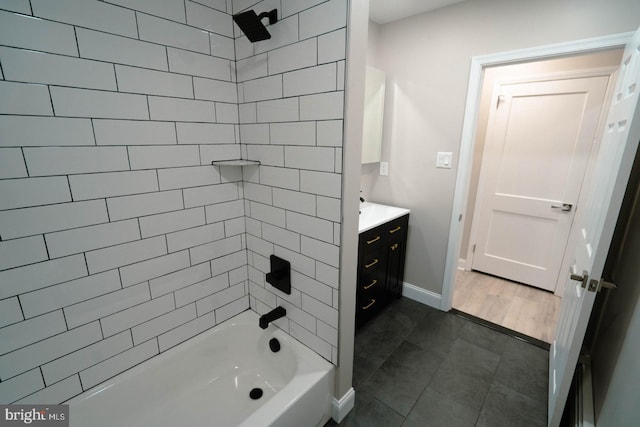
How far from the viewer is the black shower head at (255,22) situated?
1.13 meters

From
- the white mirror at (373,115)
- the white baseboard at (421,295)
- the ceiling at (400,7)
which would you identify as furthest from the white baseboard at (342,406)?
the ceiling at (400,7)

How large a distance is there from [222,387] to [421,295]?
1.81 metres

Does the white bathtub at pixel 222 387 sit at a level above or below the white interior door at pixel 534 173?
below

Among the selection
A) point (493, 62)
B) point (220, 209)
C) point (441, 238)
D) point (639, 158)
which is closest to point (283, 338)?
point (220, 209)

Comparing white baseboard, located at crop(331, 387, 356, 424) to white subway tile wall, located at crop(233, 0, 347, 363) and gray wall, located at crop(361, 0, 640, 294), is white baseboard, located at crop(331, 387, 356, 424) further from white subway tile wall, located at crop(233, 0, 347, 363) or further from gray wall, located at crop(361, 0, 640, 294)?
gray wall, located at crop(361, 0, 640, 294)

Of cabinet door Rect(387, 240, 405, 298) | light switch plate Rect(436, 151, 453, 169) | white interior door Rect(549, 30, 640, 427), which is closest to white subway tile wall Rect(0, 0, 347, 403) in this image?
white interior door Rect(549, 30, 640, 427)

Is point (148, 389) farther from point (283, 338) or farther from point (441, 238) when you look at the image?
point (441, 238)

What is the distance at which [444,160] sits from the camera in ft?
7.18

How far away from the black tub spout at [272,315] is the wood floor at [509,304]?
1774mm

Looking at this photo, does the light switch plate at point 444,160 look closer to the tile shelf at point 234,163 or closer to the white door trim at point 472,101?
the white door trim at point 472,101

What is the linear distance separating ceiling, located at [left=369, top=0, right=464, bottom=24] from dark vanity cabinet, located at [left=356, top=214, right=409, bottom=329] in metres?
1.61

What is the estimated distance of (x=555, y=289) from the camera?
2.70m

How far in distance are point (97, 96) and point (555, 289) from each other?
12.5 feet

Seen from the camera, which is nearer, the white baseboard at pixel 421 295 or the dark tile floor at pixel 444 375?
the dark tile floor at pixel 444 375
